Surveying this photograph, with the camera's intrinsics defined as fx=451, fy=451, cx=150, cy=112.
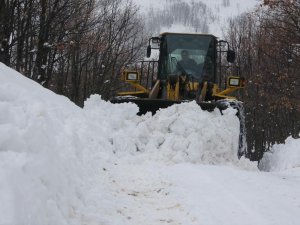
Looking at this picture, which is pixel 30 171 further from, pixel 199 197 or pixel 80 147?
pixel 80 147

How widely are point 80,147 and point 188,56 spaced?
656cm

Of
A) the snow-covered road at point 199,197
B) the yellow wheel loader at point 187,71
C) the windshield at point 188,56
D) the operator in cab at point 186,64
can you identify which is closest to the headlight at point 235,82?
the yellow wheel loader at point 187,71

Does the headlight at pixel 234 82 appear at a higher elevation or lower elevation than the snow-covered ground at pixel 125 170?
higher

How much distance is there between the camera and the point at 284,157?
40.5ft

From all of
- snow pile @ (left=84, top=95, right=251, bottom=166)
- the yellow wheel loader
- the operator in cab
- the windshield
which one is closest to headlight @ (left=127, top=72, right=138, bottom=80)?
the yellow wheel loader

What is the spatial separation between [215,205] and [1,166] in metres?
2.42

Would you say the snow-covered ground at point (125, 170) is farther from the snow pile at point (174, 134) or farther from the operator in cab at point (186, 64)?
the operator in cab at point (186, 64)

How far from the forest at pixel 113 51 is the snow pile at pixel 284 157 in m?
5.51

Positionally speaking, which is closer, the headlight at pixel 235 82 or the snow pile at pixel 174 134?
the snow pile at pixel 174 134

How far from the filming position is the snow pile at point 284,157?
1147 centimetres

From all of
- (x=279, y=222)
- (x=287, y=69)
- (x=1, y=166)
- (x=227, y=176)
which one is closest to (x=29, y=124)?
(x=1, y=166)

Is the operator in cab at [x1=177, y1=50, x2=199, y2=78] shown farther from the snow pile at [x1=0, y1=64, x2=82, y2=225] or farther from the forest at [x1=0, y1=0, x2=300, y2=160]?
the snow pile at [x1=0, y1=64, x2=82, y2=225]

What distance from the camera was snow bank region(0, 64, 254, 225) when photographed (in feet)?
10.6

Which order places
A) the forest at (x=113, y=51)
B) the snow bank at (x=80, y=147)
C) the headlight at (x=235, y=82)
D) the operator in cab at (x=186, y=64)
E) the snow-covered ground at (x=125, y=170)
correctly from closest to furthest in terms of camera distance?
1. the snow bank at (x=80, y=147)
2. the snow-covered ground at (x=125, y=170)
3. the headlight at (x=235, y=82)
4. the operator in cab at (x=186, y=64)
5. the forest at (x=113, y=51)
